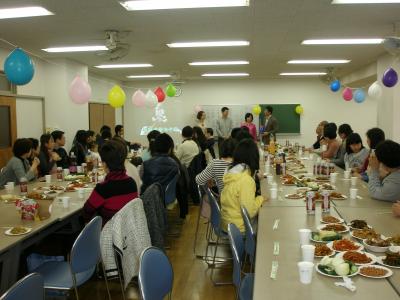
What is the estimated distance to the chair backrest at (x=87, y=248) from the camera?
2.47 m

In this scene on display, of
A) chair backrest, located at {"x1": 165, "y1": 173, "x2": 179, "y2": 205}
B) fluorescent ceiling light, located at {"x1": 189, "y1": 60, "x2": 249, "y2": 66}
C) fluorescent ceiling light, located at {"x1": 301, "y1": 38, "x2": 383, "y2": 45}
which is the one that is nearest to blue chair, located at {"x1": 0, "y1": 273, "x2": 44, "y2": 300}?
chair backrest, located at {"x1": 165, "y1": 173, "x2": 179, "y2": 205}

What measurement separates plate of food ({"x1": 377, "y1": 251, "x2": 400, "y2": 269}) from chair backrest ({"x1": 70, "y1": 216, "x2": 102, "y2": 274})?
1.69 m

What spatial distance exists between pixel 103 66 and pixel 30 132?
2.27m

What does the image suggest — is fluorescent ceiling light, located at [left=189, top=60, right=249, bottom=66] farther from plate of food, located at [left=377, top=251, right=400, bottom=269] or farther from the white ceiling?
plate of food, located at [left=377, top=251, right=400, bottom=269]

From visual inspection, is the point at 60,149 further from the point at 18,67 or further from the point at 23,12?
the point at 23,12

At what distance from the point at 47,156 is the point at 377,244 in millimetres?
4584

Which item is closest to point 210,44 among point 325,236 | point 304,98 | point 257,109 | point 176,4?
point 176,4

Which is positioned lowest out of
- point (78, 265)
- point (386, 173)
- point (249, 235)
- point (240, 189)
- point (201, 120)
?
point (78, 265)

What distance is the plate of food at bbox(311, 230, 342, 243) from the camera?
2.31 meters

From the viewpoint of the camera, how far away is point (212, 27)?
206 inches

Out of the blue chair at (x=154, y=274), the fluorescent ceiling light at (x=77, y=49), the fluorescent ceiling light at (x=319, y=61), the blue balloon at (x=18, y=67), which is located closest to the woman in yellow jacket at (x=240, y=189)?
the blue chair at (x=154, y=274)

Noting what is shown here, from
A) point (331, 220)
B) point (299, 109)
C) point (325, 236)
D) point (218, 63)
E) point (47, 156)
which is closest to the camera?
point (325, 236)

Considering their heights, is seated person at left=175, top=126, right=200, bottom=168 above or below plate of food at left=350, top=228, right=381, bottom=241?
Answer: above

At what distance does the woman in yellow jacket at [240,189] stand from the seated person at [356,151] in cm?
227
